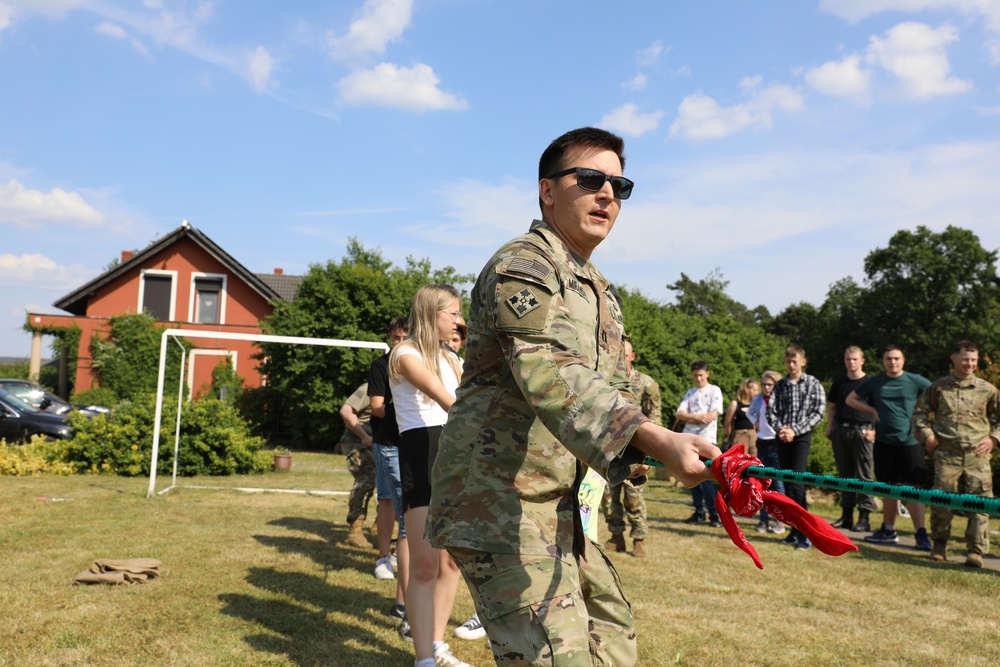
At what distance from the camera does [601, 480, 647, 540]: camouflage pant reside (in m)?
8.12

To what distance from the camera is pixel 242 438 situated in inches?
616

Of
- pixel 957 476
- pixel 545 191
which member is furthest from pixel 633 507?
pixel 545 191

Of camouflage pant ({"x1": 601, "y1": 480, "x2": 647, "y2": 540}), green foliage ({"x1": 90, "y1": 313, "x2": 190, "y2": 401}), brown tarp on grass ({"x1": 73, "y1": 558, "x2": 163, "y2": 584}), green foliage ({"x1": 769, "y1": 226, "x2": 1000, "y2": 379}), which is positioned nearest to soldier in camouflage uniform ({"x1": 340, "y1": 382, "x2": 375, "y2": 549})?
brown tarp on grass ({"x1": 73, "y1": 558, "x2": 163, "y2": 584})

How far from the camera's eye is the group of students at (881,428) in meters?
8.23

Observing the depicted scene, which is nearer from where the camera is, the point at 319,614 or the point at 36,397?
the point at 319,614

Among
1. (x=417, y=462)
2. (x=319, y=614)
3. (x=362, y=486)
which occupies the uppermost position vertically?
(x=417, y=462)

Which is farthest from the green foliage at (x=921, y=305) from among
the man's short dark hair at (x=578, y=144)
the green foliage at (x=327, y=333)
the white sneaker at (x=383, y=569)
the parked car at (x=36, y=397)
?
the man's short dark hair at (x=578, y=144)

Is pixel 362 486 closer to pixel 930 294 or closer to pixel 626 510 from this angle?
pixel 626 510

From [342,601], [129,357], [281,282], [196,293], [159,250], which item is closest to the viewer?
[342,601]

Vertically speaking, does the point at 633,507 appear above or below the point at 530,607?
below

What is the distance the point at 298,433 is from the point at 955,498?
2455 cm

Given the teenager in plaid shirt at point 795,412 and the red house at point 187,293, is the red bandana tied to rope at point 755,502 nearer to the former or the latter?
the teenager in plaid shirt at point 795,412

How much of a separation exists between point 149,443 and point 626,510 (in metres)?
10.4

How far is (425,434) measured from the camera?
187 inches
